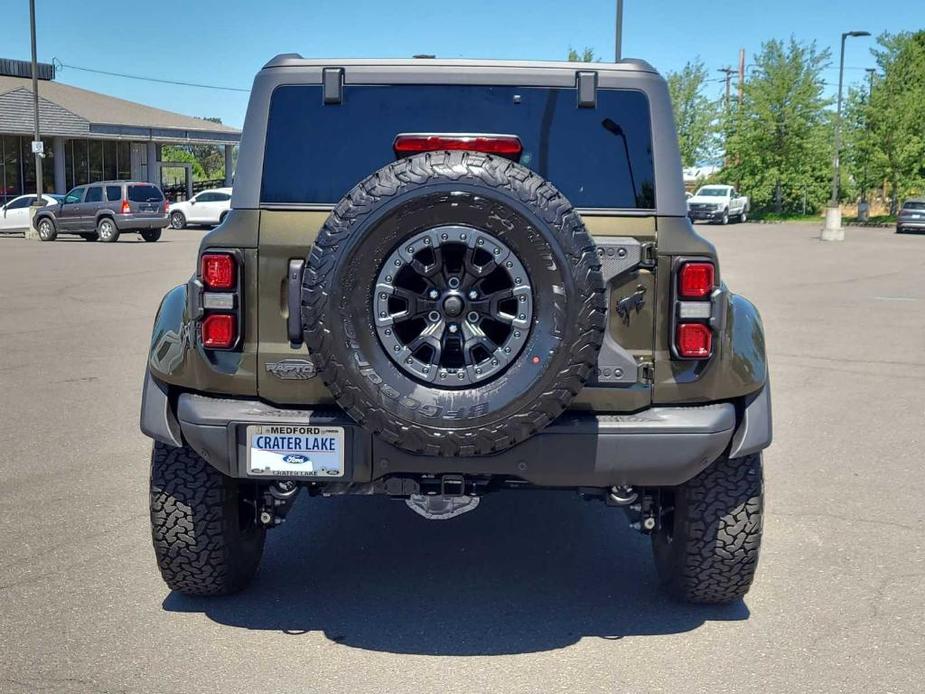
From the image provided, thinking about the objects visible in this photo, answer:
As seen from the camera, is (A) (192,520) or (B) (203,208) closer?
(A) (192,520)

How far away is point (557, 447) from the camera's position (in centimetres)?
381

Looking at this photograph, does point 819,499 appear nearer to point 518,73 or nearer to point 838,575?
point 838,575

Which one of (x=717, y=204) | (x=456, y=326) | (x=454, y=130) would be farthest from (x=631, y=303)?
(x=717, y=204)

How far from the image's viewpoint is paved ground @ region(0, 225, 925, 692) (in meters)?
3.81

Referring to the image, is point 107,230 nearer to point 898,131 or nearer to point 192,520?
point 192,520

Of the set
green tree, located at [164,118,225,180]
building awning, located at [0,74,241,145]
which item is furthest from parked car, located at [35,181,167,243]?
green tree, located at [164,118,225,180]

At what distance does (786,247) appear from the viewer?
33.2 metres

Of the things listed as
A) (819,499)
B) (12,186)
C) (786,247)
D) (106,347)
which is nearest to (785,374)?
(819,499)

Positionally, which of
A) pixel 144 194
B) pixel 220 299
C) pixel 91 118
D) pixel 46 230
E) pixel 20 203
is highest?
pixel 91 118

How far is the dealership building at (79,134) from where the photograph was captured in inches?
1791

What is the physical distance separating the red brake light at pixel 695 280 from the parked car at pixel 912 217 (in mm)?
43240

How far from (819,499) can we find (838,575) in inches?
50.0

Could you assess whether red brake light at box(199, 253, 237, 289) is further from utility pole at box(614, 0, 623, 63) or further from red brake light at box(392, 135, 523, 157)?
utility pole at box(614, 0, 623, 63)

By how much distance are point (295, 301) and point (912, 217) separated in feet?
144
